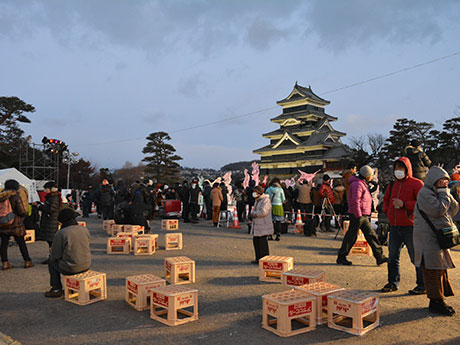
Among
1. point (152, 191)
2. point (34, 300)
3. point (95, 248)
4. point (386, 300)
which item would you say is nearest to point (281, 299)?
point (386, 300)

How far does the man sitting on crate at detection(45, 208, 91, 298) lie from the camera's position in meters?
5.23

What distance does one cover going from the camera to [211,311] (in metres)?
4.68

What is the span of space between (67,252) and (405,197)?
5077 millimetres

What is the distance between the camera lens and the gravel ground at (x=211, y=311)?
385cm

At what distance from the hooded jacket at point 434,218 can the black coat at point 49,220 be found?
22.8 ft

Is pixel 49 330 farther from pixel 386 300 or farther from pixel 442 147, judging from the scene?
pixel 442 147

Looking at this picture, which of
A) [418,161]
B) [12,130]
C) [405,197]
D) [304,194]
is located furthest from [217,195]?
[12,130]

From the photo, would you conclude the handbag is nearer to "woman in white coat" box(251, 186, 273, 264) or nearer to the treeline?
"woman in white coat" box(251, 186, 273, 264)

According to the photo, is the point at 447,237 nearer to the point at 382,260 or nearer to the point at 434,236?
the point at 434,236

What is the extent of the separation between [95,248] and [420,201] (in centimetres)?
794

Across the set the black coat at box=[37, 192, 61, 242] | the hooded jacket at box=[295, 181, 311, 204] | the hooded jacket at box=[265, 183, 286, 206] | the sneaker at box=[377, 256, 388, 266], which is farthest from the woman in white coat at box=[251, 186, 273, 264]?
the hooded jacket at box=[295, 181, 311, 204]

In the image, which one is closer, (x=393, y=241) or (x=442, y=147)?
(x=393, y=241)

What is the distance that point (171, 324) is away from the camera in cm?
420

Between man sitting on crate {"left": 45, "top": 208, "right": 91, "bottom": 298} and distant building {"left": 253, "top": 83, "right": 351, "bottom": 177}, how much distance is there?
40698 millimetres
